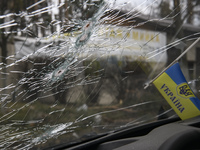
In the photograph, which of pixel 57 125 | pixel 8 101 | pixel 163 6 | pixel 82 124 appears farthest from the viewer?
pixel 163 6

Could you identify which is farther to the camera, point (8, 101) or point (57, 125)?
point (57, 125)

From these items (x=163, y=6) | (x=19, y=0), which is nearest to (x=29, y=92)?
(x=19, y=0)

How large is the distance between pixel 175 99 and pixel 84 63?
3.73 feet

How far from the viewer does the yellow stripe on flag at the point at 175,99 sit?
2533mm

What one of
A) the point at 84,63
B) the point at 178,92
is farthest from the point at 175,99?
the point at 84,63

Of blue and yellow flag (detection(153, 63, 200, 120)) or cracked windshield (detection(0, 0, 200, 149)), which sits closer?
cracked windshield (detection(0, 0, 200, 149))

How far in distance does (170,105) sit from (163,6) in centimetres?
135

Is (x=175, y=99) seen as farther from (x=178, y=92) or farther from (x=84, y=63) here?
(x=84, y=63)

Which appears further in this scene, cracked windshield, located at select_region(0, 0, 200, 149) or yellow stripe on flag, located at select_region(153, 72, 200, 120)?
yellow stripe on flag, located at select_region(153, 72, 200, 120)

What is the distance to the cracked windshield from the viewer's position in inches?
84.0

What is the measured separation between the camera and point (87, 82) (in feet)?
8.30

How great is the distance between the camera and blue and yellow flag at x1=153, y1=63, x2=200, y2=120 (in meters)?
2.53

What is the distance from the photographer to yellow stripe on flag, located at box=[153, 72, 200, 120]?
253 cm

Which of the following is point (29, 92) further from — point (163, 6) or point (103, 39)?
point (163, 6)
